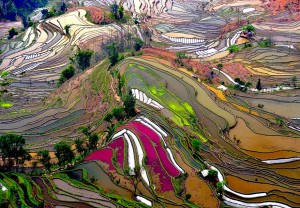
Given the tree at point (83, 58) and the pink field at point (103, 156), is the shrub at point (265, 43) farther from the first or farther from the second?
the pink field at point (103, 156)

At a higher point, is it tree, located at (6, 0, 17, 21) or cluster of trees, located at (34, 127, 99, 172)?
tree, located at (6, 0, 17, 21)

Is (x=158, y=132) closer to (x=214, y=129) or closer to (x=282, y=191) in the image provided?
→ (x=214, y=129)

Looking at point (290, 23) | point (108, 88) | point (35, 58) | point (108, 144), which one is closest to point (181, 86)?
point (108, 88)

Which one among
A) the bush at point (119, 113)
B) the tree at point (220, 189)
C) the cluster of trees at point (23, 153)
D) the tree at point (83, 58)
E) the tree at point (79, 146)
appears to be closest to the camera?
the tree at point (220, 189)

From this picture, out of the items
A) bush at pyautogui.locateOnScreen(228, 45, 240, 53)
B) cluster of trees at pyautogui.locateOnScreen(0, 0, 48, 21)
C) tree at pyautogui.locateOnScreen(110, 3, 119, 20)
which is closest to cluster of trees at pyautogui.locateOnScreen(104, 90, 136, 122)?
bush at pyautogui.locateOnScreen(228, 45, 240, 53)

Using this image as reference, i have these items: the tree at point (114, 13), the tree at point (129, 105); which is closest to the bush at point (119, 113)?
the tree at point (129, 105)

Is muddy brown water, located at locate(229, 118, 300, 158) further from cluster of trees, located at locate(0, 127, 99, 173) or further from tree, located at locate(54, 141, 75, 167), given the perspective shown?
tree, located at locate(54, 141, 75, 167)
